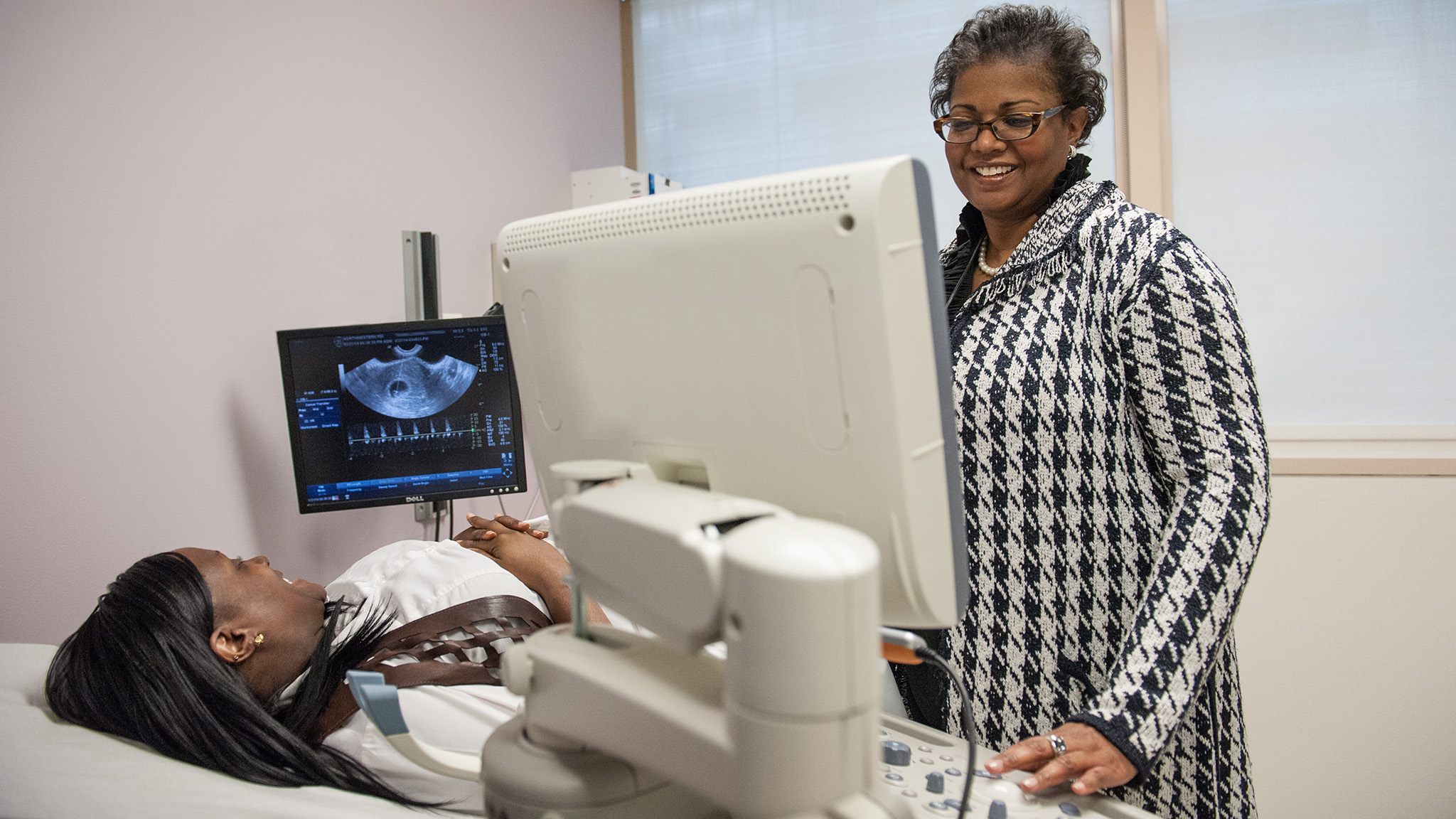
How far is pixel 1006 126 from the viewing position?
118cm

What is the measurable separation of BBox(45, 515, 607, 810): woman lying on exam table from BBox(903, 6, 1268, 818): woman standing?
0.55 meters

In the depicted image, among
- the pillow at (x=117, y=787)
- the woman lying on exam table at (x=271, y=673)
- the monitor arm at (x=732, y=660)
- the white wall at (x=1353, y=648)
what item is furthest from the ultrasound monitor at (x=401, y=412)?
the white wall at (x=1353, y=648)

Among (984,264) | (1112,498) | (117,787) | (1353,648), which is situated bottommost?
(1353,648)

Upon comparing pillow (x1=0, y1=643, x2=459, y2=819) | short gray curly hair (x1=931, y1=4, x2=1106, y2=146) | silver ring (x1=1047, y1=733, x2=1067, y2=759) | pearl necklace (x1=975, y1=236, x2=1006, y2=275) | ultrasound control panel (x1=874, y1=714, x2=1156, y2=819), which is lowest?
pillow (x1=0, y1=643, x2=459, y2=819)

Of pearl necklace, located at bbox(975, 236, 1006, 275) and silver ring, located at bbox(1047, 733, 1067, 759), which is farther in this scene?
pearl necklace, located at bbox(975, 236, 1006, 275)

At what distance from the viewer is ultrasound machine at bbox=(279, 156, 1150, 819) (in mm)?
479

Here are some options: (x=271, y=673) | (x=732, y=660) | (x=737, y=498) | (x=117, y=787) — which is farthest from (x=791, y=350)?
(x=271, y=673)

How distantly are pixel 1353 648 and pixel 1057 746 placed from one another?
6.29 feet

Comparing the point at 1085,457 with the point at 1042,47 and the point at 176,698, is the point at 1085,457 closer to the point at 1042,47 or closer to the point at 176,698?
the point at 1042,47

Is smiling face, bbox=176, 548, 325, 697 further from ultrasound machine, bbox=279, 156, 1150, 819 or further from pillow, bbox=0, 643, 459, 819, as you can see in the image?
ultrasound machine, bbox=279, 156, 1150, 819

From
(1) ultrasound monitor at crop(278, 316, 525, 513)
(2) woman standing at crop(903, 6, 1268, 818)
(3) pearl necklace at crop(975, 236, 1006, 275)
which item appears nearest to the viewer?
(2) woman standing at crop(903, 6, 1268, 818)

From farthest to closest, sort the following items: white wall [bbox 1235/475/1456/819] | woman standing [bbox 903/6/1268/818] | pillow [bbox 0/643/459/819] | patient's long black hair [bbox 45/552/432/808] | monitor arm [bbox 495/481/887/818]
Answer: white wall [bbox 1235/475/1456/819], patient's long black hair [bbox 45/552/432/808], pillow [bbox 0/643/459/819], woman standing [bbox 903/6/1268/818], monitor arm [bbox 495/481/887/818]

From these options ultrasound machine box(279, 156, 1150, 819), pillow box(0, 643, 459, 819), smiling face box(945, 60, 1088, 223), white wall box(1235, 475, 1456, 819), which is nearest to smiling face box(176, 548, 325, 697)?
pillow box(0, 643, 459, 819)

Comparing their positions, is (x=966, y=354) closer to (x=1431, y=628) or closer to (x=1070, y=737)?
(x=1070, y=737)
